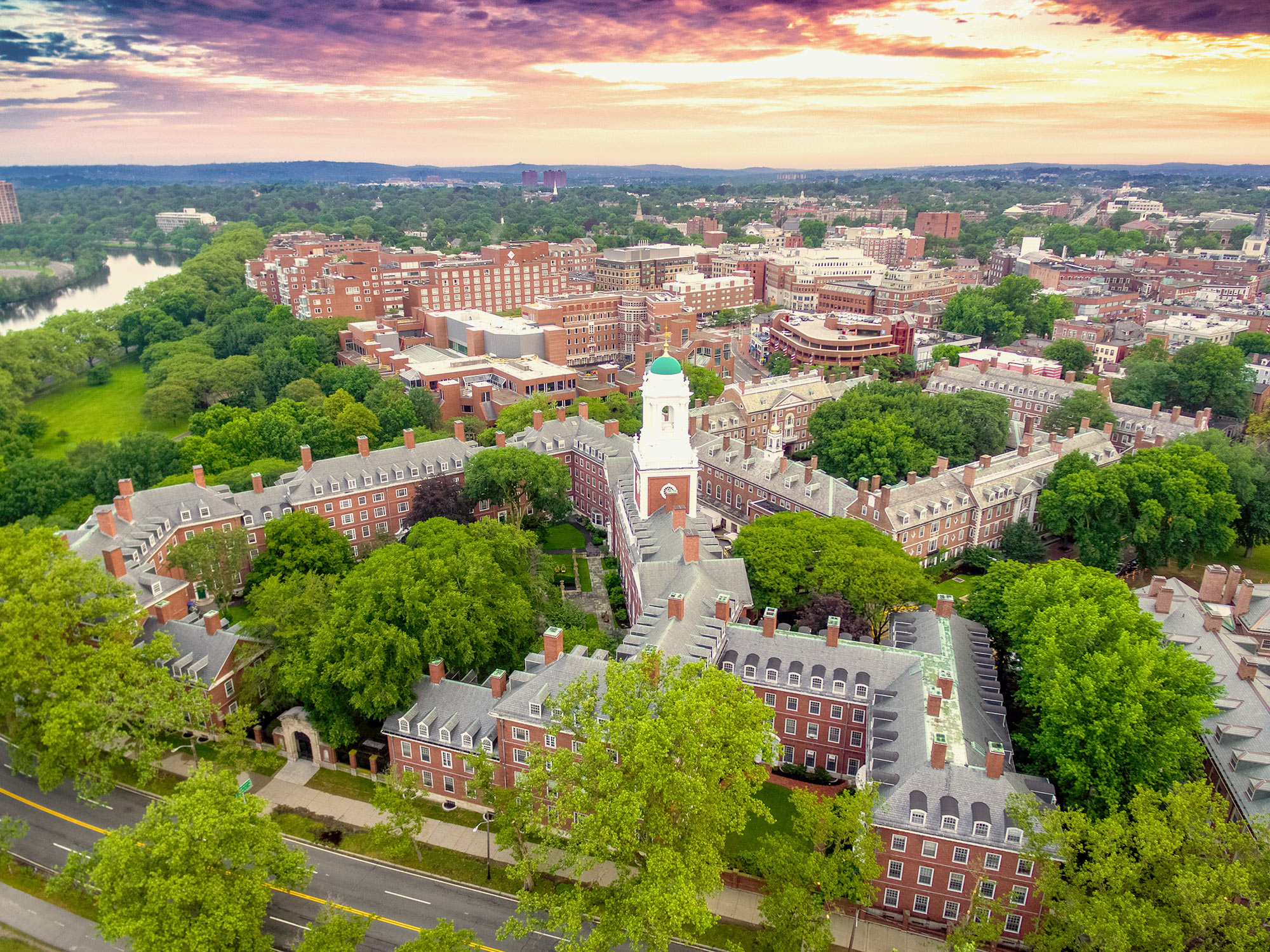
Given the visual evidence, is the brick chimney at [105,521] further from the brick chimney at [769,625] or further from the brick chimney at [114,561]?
the brick chimney at [769,625]

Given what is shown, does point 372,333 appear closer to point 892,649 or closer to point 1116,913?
point 892,649

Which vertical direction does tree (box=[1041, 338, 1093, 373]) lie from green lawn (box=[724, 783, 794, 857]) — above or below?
above

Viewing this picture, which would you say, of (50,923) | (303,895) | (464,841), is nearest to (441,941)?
(464,841)

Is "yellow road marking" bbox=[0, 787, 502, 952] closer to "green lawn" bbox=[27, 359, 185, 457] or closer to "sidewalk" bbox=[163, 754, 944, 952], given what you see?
"sidewalk" bbox=[163, 754, 944, 952]

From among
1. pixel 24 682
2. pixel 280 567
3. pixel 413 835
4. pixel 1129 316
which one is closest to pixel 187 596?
pixel 280 567

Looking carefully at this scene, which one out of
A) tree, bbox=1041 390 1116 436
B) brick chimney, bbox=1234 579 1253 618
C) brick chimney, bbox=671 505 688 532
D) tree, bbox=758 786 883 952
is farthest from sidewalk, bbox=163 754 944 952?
tree, bbox=1041 390 1116 436
